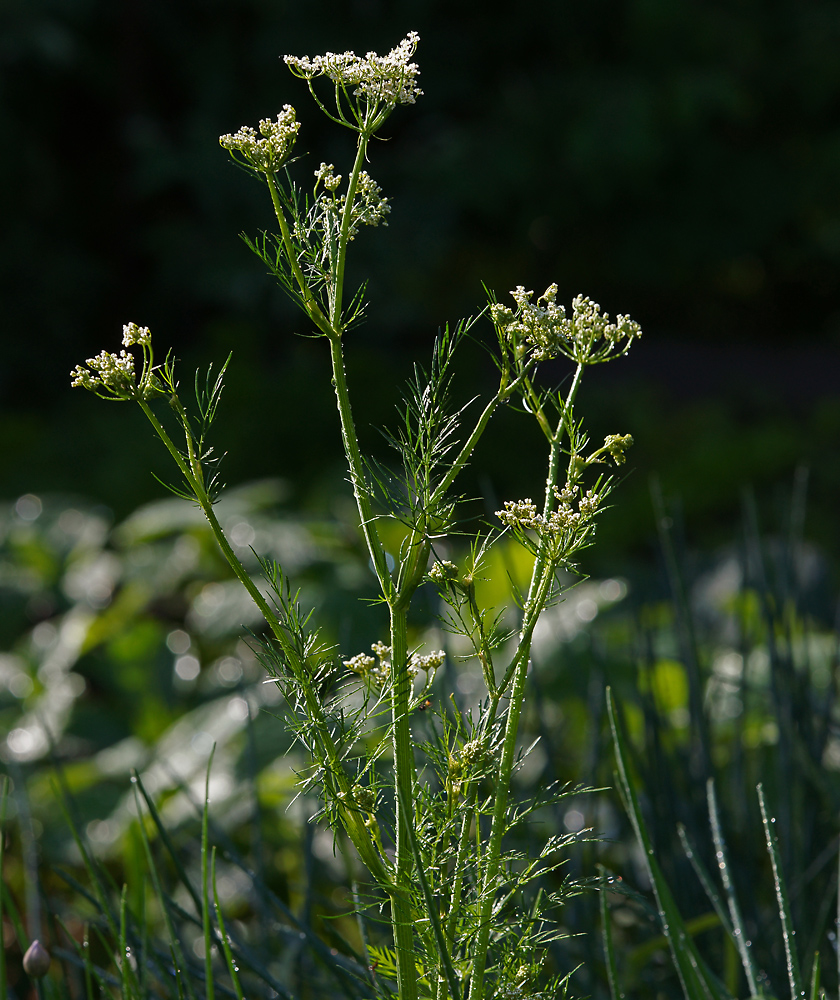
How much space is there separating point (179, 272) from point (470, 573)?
6.61 metres

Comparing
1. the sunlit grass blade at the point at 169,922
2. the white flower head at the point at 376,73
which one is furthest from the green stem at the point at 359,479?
the sunlit grass blade at the point at 169,922

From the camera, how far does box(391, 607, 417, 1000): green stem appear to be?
1.50ft

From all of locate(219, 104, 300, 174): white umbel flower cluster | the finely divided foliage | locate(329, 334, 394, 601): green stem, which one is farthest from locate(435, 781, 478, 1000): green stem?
locate(219, 104, 300, 174): white umbel flower cluster

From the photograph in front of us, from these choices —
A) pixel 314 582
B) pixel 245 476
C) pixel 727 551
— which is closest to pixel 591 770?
pixel 314 582

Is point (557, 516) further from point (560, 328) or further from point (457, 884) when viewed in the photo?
point (457, 884)

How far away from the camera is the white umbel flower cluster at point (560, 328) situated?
0.43 metres

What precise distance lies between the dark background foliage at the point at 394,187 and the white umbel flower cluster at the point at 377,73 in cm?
477

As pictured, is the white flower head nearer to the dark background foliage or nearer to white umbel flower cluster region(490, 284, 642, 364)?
white umbel flower cluster region(490, 284, 642, 364)

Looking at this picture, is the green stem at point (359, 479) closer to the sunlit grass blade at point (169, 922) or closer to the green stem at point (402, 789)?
the green stem at point (402, 789)

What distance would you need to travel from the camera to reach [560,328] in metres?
0.43

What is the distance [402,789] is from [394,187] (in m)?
6.63

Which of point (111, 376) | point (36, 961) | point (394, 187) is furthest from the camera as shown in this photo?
point (394, 187)

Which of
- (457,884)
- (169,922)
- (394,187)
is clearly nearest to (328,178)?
(457,884)

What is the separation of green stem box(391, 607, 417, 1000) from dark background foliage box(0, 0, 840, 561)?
15.6 feet
